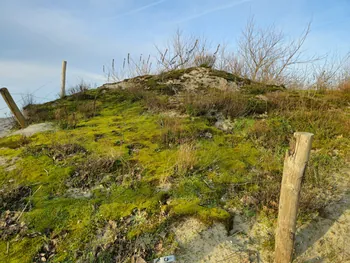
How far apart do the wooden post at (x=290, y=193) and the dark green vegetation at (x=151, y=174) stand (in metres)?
0.59

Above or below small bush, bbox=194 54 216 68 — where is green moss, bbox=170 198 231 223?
below

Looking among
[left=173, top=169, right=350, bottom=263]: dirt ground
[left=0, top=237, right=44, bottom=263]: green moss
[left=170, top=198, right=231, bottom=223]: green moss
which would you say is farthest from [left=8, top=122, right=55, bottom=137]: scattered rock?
[left=173, top=169, right=350, bottom=263]: dirt ground

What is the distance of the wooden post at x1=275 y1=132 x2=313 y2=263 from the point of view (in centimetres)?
221

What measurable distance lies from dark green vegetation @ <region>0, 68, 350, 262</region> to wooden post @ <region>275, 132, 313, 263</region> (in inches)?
23.2

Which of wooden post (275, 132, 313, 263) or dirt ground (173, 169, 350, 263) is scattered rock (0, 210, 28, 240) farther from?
wooden post (275, 132, 313, 263)

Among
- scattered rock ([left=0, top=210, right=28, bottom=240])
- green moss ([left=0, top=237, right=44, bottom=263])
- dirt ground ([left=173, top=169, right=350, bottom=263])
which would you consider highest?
scattered rock ([left=0, top=210, right=28, bottom=240])

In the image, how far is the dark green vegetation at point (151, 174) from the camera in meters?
2.79

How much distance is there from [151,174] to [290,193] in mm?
2272

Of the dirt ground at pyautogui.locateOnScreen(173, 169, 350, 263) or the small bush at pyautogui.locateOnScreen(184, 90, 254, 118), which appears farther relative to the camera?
the small bush at pyautogui.locateOnScreen(184, 90, 254, 118)

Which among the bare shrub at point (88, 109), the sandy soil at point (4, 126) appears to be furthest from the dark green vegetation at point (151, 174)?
the sandy soil at point (4, 126)

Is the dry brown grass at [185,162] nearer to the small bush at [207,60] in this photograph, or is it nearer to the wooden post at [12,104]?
the wooden post at [12,104]

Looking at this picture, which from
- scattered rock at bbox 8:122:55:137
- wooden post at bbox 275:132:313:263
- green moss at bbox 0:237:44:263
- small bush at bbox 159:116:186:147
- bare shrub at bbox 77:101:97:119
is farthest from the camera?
bare shrub at bbox 77:101:97:119

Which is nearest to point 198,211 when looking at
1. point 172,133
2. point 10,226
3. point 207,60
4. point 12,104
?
point 10,226

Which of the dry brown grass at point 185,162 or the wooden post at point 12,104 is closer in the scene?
the dry brown grass at point 185,162
